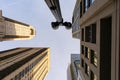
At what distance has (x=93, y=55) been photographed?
123 ft

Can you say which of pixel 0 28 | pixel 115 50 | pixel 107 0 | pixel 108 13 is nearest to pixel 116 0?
pixel 107 0

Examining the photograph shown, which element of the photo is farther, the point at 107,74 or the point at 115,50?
the point at 107,74

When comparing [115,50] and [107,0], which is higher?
[107,0]

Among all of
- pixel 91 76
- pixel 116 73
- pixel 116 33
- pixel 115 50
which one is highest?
pixel 116 33

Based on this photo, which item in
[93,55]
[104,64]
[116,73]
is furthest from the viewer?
[93,55]

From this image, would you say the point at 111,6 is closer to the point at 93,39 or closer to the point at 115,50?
the point at 115,50

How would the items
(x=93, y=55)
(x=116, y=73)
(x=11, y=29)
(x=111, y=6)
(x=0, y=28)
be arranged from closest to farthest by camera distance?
(x=116, y=73) < (x=111, y=6) < (x=93, y=55) < (x=0, y=28) < (x=11, y=29)

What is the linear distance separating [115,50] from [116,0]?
16.7ft

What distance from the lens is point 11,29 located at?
145m

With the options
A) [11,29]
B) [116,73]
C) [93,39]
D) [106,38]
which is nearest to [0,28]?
[11,29]

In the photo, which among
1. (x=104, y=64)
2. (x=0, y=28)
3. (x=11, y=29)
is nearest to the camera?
(x=104, y=64)

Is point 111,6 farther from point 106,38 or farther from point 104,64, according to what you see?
point 104,64

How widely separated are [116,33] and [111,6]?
332 cm

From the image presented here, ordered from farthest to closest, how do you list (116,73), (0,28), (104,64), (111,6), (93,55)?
(0,28) < (93,55) < (104,64) < (111,6) < (116,73)
